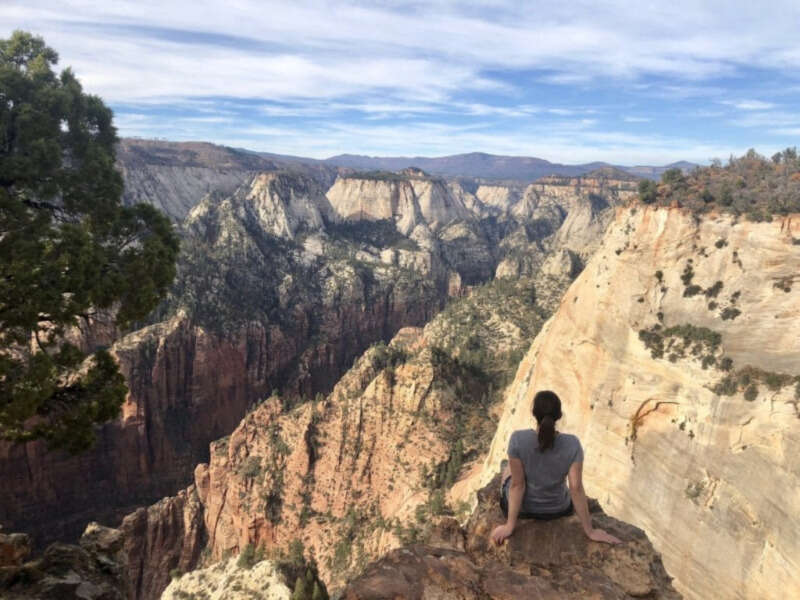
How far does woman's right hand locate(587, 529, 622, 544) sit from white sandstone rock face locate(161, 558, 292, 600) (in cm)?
3407

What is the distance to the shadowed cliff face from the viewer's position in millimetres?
72312

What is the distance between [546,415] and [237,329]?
97746 millimetres

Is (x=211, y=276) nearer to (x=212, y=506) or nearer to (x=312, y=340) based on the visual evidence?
(x=312, y=340)

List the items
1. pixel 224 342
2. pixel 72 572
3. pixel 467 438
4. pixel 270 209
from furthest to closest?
pixel 270 209 < pixel 224 342 < pixel 467 438 < pixel 72 572

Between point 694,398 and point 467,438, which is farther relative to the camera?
point 467,438

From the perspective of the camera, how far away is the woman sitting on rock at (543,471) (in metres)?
10.2

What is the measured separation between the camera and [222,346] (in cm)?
9644

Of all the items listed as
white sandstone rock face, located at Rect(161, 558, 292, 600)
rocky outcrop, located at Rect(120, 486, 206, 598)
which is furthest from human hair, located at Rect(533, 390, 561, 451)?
rocky outcrop, located at Rect(120, 486, 206, 598)

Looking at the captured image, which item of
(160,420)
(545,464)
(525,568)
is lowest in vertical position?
(160,420)

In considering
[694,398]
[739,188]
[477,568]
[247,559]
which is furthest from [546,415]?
[247,559]

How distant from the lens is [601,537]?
34.4 feet

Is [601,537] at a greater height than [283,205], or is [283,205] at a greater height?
[283,205]

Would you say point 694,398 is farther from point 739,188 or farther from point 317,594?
point 317,594

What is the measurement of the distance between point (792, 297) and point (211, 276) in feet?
338
